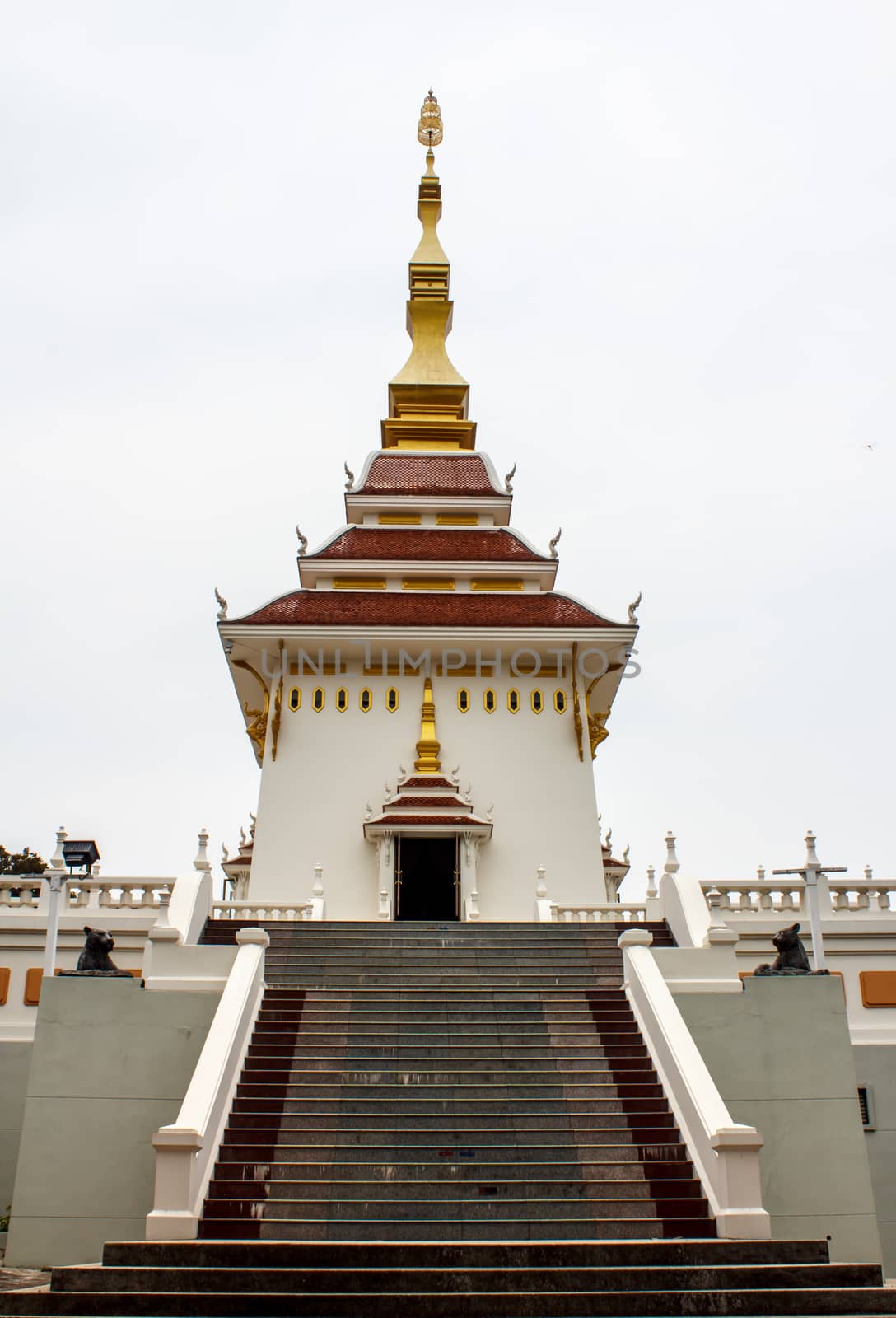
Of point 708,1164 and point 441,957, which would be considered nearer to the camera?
point 708,1164

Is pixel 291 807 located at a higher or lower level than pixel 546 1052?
higher

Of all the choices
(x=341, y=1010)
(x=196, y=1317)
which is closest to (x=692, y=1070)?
(x=341, y=1010)

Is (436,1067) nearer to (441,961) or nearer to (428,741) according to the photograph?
(441,961)

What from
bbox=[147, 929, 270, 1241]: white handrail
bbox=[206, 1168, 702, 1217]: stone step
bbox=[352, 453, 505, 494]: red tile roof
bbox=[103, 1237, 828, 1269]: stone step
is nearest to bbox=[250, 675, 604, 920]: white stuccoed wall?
bbox=[352, 453, 505, 494]: red tile roof

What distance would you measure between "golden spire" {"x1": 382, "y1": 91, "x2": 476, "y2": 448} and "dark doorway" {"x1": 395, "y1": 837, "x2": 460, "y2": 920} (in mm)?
11923

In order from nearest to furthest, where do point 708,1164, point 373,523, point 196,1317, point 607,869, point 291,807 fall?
point 196,1317
point 708,1164
point 291,807
point 373,523
point 607,869

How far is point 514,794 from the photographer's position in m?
24.4

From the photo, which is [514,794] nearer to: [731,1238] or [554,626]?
[554,626]

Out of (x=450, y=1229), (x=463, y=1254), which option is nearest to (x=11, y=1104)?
(x=450, y=1229)

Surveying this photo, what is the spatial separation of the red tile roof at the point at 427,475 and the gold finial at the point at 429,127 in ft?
41.9

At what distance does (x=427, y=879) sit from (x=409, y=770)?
6.95 feet

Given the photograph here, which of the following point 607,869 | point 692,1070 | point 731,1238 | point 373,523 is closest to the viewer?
point 731,1238

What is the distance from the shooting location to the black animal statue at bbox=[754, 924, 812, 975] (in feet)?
48.5

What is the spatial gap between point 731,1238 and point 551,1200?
162 centimetres
